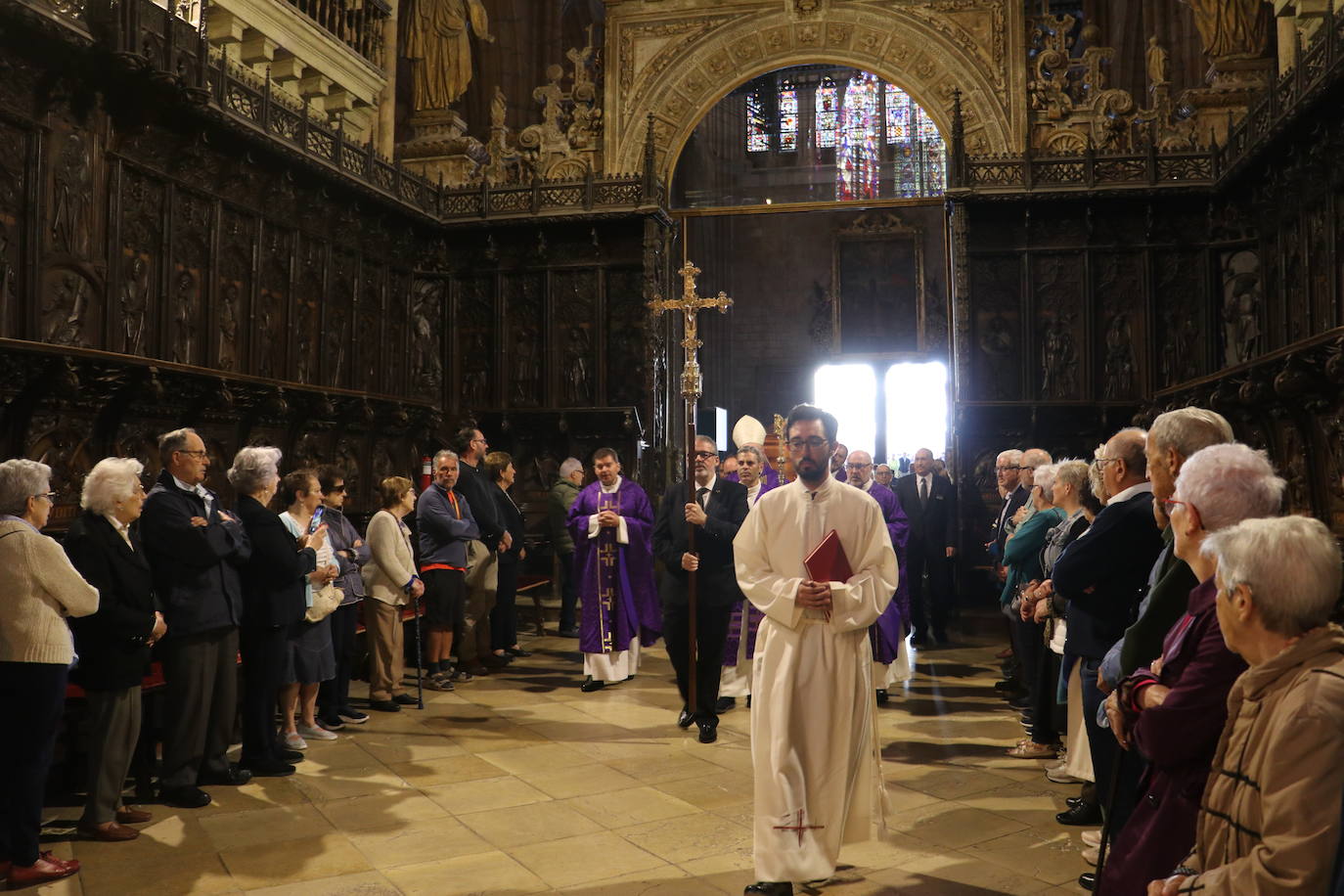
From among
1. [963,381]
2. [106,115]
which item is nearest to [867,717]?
[106,115]

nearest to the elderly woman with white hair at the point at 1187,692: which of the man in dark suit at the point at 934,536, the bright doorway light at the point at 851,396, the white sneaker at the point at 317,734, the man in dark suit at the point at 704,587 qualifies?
the man in dark suit at the point at 704,587

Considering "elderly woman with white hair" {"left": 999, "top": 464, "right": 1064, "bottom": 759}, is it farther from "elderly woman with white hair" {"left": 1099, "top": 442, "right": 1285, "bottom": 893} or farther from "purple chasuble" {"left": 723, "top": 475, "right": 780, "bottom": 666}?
"elderly woman with white hair" {"left": 1099, "top": 442, "right": 1285, "bottom": 893}

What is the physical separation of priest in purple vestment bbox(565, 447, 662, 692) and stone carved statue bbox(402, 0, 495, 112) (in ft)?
28.7

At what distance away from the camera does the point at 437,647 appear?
26.4 ft

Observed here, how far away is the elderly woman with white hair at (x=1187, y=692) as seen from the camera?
7.84 feet

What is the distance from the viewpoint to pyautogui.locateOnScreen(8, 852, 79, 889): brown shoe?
4000 mm

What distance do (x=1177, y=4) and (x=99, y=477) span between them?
16804 mm

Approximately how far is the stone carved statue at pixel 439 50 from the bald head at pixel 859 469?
960 cm

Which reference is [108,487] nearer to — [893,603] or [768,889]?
[768,889]

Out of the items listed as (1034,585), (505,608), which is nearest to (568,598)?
(505,608)

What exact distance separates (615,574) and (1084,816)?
4.33m

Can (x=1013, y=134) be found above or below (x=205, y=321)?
above

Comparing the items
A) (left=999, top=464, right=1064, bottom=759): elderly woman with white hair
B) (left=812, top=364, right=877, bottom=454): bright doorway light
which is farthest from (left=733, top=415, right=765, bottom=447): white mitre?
(left=812, top=364, right=877, bottom=454): bright doorway light

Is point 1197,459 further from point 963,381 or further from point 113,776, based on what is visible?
point 963,381
